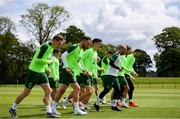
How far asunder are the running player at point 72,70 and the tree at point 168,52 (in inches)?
4706

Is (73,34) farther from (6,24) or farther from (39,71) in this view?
(39,71)

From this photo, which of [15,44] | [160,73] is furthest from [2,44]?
[160,73]

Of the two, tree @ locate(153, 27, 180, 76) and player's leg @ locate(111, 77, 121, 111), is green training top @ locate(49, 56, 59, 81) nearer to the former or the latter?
player's leg @ locate(111, 77, 121, 111)

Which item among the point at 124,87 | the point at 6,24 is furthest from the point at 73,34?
the point at 124,87

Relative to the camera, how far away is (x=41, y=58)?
49.8 feet

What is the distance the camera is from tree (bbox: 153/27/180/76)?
136 metres

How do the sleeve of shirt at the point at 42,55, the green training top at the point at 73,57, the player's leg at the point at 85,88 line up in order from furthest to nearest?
the player's leg at the point at 85,88 → the green training top at the point at 73,57 → the sleeve of shirt at the point at 42,55

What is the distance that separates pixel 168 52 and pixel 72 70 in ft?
407

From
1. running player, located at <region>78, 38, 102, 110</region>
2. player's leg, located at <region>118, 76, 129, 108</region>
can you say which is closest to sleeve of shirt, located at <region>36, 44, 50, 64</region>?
running player, located at <region>78, 38, 102, 110</region>

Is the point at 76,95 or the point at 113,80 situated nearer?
the point at 76,95

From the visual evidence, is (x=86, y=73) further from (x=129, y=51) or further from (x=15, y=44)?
(x=15, y=44)

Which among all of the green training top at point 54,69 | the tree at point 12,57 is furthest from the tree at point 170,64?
the green training top at point 54,69

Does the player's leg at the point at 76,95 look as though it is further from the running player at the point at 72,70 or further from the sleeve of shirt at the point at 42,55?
the sleeve of shirt at the point at 42,55

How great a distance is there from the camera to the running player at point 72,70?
16.2m
